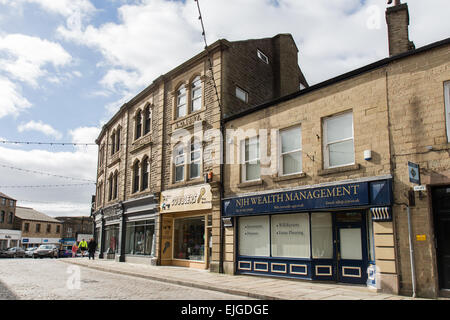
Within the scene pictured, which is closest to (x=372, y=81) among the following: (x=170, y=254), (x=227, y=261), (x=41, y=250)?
(x=227, y=261)

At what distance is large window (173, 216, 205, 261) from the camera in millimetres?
17672

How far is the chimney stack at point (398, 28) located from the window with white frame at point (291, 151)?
4.08m

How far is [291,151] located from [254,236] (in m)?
3.66

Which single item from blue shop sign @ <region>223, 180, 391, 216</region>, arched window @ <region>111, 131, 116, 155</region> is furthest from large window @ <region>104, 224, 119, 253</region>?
blue shop sign @ <region>223, 180, 391, 216</region>

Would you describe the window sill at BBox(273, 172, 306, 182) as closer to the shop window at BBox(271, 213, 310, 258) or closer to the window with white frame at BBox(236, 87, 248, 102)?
the shop window at BBox(271, 213, 310, 258)

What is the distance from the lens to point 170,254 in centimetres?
1969

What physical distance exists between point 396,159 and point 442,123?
147 centimetres

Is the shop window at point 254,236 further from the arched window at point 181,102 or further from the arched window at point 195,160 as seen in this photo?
the arched window at point 181,102

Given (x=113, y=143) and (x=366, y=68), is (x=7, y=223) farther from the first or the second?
(x=366, y=68)

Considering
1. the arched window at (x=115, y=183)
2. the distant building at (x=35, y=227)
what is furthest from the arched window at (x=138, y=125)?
the distant building at (x=35, y=227)

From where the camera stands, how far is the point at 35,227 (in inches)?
2660

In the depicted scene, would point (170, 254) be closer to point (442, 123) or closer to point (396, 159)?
point (396, 159)

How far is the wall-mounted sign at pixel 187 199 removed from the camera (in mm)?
16953

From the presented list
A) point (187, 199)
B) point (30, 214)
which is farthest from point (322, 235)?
point (30, 214)
